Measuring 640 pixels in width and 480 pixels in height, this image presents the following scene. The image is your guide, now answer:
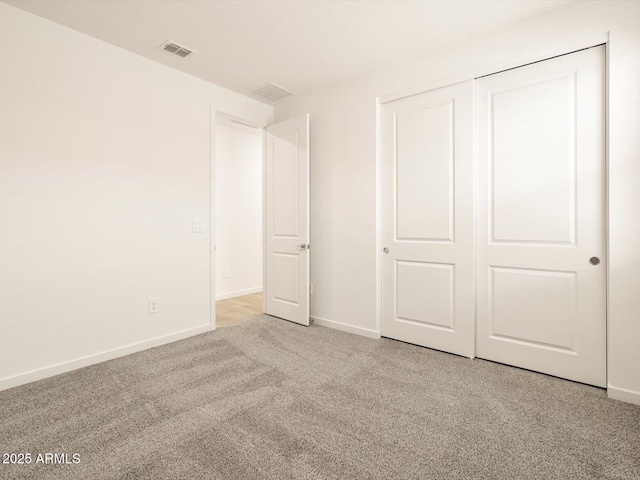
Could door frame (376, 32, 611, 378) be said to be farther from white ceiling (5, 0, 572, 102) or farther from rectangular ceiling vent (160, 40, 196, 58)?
rectangular ceiling vent (160, 40, 196, 58)

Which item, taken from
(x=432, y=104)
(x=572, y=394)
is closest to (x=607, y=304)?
(x=572, y=394)

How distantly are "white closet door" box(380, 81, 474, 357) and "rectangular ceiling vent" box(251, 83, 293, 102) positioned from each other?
4.02 ft

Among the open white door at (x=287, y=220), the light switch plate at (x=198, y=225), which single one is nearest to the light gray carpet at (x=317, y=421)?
the open white door at (x=287, y=220)

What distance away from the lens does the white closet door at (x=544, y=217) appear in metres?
2.14

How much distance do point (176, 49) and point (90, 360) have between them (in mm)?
2686

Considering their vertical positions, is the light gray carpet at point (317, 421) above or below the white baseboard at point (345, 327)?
below

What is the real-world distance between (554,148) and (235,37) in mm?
2578

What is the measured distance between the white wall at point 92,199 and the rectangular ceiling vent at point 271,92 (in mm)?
562

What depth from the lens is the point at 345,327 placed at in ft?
11.1

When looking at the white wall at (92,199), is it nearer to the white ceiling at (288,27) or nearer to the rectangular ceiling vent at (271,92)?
the white ceiling at (288,27)

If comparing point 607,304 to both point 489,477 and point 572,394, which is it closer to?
point 572,394

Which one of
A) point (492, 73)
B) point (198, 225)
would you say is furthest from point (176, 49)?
point (492, 73)

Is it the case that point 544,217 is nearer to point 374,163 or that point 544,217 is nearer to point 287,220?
point 374,163

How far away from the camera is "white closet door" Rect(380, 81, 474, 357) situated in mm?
2652
